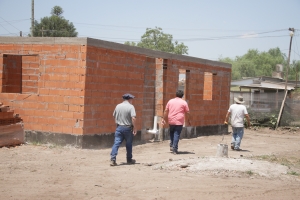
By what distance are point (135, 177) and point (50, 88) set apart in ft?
15.4

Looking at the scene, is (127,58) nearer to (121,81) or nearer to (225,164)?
(121,81)

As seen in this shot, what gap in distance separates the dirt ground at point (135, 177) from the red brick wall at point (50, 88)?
0.81 m

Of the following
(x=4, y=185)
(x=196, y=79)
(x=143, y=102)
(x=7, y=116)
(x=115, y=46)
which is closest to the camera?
(x=4, y=185)

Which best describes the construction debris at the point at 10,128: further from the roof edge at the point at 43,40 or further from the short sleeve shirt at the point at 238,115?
the short sleeve shirt at the point at 238,115

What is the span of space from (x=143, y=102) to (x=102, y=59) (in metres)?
2.97

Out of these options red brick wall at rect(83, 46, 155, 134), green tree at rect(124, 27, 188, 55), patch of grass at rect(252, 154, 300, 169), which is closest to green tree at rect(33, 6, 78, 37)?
green tree at rect(124, 27, 188, 55)

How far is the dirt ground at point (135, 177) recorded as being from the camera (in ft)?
23.4

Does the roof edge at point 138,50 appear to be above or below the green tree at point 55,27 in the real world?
below

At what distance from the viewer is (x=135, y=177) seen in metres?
8.32

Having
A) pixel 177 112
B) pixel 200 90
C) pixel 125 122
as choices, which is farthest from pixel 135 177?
pixel 200 90

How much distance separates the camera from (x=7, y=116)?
11773 mm

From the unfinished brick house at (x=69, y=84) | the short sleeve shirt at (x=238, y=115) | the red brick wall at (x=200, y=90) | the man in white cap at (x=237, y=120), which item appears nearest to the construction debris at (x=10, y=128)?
the unfinished brick house at (x=69, y=84)

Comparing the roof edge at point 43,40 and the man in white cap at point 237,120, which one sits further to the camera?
the man in white cap at point 237,120

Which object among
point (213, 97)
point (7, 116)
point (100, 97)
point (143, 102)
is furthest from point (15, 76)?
point (213, 97)
